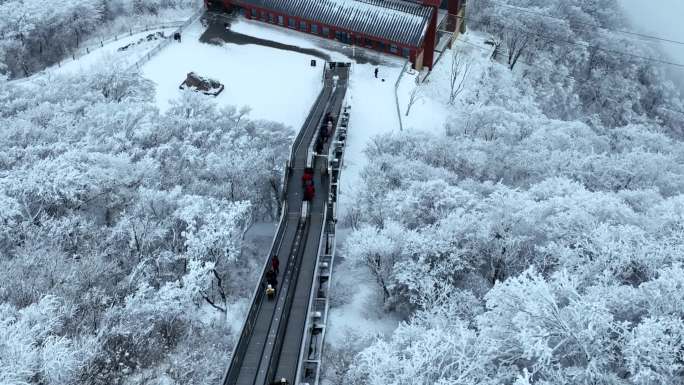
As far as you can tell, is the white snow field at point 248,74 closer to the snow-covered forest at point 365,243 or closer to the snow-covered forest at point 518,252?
the snow-covered forest at point 365,243

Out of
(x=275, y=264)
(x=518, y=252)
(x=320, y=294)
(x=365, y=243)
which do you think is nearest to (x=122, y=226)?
(x=275, y=264)

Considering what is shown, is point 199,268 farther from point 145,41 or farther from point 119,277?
point 145,41

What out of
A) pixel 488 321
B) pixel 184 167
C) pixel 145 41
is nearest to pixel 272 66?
pixel 145 41

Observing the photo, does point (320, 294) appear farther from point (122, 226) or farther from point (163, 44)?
point (163, 44)

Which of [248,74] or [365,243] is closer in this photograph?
[365,243]

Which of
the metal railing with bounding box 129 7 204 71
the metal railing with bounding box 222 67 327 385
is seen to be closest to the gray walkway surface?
the metal railing with bounding box 222 67 327 385

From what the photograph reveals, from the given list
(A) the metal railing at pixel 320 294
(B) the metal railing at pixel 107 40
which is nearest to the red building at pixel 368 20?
(B) the metal railing at pixel 107 40

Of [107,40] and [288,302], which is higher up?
[107,40]
